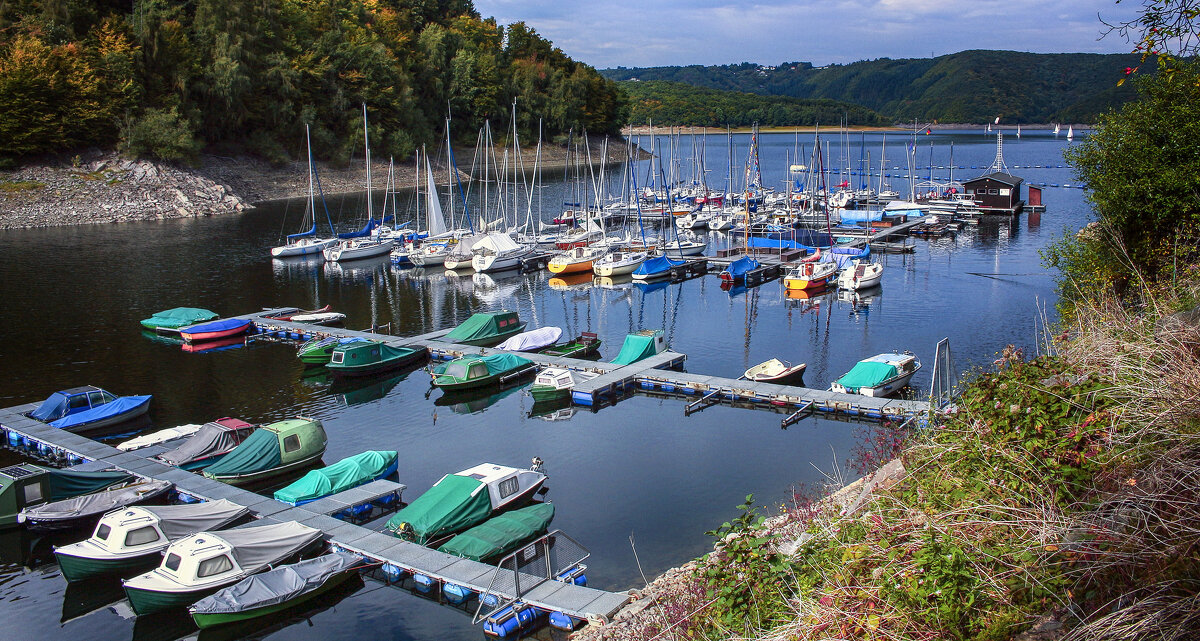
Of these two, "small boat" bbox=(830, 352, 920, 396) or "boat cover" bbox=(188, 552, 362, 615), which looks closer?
"boat cover" bbox=(188, 552, 362, 615)

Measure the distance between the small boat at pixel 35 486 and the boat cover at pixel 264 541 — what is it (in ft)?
22.0

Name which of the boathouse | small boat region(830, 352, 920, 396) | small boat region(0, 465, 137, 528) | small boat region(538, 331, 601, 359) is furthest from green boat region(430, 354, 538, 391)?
the boathouse

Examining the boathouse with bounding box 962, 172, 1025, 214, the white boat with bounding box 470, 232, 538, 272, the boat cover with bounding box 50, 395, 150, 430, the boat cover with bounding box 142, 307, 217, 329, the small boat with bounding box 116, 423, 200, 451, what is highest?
the boathouse with bounding box 962, 172, 1025, 214

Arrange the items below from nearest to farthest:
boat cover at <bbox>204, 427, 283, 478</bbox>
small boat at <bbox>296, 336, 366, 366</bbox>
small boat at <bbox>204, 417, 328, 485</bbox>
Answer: boat cover at <bbox>204, 427, 283, 478</bbox> → small boat at <bbox>204, 417, 328, 485</bbox> → small boat at <bbox>296, 336, 366, 366</bbox>

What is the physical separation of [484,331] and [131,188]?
64.9 metres

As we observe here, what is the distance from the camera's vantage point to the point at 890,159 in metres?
191

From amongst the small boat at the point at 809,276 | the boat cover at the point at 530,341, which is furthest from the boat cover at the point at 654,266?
the boat cover at the point at 530,341

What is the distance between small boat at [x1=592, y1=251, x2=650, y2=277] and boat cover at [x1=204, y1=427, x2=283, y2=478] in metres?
37.4

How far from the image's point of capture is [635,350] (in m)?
40.1

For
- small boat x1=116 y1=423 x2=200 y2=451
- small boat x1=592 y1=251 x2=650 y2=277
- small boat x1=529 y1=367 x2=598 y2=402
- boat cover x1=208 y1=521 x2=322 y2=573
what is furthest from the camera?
small boat x1=592 y1=251 x2=650 y2=277

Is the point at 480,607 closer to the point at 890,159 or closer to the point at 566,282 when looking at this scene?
the point at 566,282

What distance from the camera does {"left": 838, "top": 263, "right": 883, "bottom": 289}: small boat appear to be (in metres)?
56.8

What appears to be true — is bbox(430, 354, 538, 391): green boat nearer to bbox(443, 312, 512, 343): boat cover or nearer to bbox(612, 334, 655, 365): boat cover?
bbox(612, 334, 655, 365): boat cover

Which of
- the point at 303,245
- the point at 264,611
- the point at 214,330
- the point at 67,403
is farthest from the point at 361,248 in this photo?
the point at 264,611
